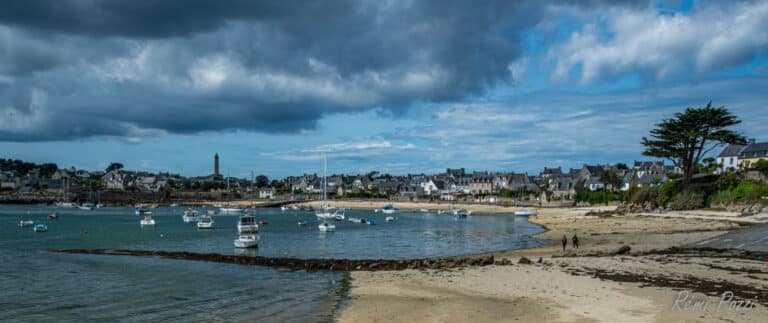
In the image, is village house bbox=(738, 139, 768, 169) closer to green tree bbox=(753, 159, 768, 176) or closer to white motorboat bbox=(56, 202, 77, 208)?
green tree bbox=(753, 159, 768, 176)

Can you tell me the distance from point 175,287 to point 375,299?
34.3 feet

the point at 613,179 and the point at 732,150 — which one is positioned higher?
the point at 732,150

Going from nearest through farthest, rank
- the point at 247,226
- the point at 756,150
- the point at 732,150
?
→ the point at 247,226
the point at 756,150
the point at 732,150

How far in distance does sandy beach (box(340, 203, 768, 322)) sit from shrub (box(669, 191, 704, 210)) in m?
36.7

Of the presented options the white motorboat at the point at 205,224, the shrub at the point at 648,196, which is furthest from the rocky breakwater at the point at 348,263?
the shrub at the point at 648,196

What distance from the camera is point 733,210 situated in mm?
56750

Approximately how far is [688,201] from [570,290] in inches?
2010

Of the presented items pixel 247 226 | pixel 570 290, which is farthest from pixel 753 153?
pixel 570 290

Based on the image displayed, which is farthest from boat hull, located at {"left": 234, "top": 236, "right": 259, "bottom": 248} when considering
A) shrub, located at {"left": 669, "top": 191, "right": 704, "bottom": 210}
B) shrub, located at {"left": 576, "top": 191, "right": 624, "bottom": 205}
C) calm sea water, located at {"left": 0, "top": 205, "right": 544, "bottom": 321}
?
shrub, located at {"left": 576, "top": 191, "right": 624, "bottom": 205}

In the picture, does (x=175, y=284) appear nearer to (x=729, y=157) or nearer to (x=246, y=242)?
(x=246, y=242)

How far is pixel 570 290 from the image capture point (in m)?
20.5

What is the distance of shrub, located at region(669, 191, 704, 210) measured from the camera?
205 ft

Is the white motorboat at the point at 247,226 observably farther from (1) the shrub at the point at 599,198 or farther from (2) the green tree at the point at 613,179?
(2) the green tree at the point at 613,179

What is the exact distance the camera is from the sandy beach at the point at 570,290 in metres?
16.9
